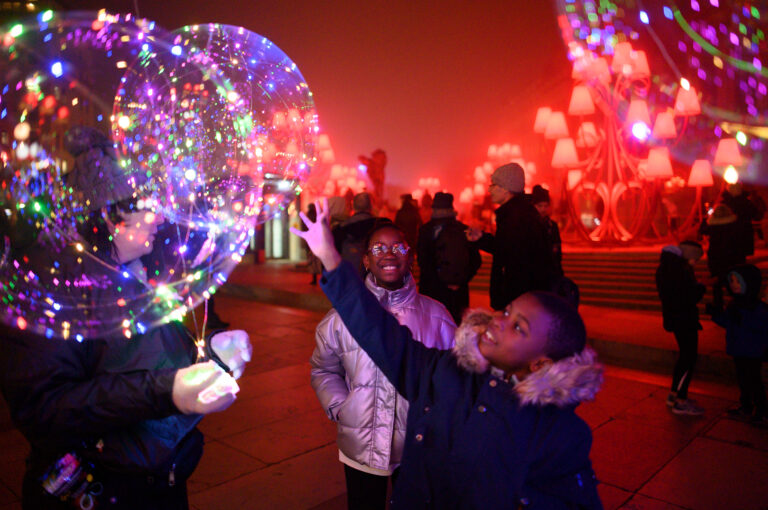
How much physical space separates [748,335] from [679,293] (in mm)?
637

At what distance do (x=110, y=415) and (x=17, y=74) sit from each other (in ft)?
3.64

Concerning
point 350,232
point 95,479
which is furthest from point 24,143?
point 350,232

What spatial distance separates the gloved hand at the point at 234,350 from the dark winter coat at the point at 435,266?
350 cm

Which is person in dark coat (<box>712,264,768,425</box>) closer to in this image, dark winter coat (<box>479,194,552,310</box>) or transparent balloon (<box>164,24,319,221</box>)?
dark winter coat (<box>479,194,552,310</box>)

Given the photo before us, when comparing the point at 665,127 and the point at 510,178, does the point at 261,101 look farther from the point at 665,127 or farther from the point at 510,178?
the point at 665,127

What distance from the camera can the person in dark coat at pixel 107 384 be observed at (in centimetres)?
146

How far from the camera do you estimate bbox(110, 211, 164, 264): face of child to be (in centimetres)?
170

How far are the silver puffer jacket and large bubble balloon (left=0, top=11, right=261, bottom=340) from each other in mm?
677

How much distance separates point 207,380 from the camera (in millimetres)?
1429

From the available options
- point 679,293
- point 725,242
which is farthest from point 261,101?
point 725,242

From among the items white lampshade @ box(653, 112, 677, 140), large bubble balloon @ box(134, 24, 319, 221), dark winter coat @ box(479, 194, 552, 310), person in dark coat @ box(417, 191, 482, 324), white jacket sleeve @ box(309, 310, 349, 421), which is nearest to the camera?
large bubble balloon @ box(134, 24, 319, 221)

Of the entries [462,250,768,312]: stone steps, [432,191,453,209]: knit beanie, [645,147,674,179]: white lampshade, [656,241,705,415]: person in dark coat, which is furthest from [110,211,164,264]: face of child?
[645,147,674,179]: white lampshade

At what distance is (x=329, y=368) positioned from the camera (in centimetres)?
259

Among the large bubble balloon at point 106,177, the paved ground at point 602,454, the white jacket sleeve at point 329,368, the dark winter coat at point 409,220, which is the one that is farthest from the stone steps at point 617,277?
the large bubble balloon at point 106,177
